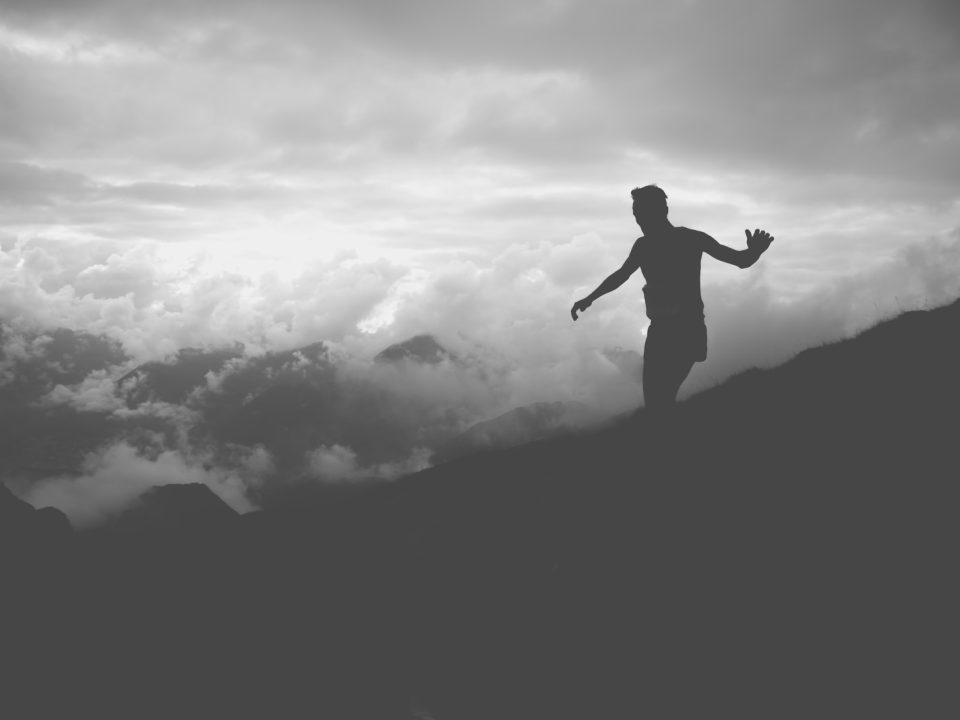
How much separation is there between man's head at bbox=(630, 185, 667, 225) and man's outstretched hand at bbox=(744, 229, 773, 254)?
113cm

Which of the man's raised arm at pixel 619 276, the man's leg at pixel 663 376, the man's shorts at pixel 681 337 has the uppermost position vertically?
the man's raised arm at pixel 619 276

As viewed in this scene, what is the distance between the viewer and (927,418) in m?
7.71

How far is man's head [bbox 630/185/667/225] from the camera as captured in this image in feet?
25.7

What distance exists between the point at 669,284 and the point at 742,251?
3.24ft

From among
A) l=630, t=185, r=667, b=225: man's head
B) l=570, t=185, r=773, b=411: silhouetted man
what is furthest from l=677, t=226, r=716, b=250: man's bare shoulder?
l=630, t=185, r=667, b=225: man's head

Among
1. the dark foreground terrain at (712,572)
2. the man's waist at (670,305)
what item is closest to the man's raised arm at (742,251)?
the man's waist at (670,305)

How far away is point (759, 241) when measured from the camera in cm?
743

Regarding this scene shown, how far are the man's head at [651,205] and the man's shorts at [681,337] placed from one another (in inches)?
54.6

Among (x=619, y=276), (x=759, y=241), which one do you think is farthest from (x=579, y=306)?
(x=759, y=241)

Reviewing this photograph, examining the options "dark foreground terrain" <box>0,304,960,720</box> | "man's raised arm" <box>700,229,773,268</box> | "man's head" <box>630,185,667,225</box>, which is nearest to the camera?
"dark foreground terrain" <box>0,304,960,720</box>

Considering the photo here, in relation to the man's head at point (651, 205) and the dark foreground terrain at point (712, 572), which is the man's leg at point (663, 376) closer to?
the dark foreground terrain at point (712, 572)

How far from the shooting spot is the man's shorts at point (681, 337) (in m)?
7.70

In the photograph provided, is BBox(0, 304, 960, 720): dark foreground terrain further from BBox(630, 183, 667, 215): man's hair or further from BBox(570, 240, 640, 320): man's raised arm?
BBox(630, 183, 667, 215): man's hair

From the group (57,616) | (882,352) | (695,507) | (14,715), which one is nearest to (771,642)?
(695,507)
